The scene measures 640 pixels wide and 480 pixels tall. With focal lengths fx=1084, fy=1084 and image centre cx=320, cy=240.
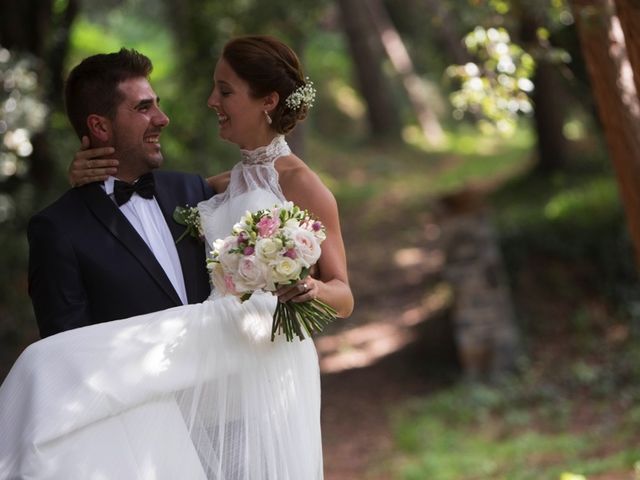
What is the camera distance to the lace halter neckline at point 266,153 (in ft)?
12.5

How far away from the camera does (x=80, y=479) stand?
10.5 feet

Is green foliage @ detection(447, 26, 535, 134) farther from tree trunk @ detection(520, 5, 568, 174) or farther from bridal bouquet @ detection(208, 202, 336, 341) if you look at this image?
tree trunk @ detection(520, 5, 568, 174)

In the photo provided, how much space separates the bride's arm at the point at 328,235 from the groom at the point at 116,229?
41cm

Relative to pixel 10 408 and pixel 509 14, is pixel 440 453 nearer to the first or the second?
pixel 509 14

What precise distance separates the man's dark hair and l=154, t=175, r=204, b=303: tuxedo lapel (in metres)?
0.32

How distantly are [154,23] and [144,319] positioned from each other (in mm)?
23186

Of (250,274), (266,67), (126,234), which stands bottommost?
(250,274)

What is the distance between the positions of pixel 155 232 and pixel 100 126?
41 centimetres

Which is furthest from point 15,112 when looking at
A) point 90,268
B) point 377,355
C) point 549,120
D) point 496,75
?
point 549,120

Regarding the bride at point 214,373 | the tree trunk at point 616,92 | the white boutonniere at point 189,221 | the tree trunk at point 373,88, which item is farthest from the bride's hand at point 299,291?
the tree trunk at point 373,88

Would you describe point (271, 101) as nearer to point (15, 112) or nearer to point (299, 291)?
point (299, 291)

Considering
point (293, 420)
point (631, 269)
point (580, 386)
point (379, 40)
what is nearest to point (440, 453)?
point (580, 386)

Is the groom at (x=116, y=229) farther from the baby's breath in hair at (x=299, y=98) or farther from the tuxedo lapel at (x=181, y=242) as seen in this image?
the baby's breath in hair at (x=299, y=98)

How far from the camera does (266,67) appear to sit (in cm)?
375
